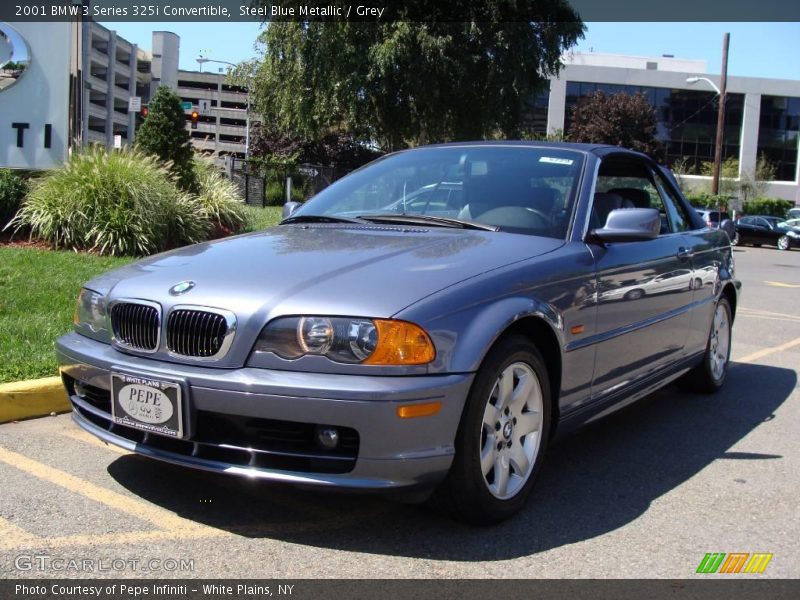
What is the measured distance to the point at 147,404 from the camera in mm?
3092

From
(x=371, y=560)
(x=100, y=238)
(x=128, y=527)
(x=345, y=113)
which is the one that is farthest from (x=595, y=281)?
(x=345, y=113)

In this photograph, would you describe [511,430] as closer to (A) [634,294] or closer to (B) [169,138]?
(A) [634,294]

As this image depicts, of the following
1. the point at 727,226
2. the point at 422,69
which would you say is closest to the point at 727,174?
the point at 422,69

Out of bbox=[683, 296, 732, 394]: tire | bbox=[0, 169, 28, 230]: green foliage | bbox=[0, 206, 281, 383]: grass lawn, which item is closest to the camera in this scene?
bbox=[0, 206, 281, 383]: grass lawn

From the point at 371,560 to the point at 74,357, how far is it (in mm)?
1526

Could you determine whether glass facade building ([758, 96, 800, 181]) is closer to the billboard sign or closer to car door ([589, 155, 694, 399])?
the billboard sign

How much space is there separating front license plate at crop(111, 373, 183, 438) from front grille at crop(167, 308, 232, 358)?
0.15 meters

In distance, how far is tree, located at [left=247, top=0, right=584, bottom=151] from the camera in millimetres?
22328

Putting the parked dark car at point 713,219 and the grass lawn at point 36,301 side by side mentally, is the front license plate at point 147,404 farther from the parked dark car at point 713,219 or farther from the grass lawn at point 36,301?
the parked dark car at point 713,219

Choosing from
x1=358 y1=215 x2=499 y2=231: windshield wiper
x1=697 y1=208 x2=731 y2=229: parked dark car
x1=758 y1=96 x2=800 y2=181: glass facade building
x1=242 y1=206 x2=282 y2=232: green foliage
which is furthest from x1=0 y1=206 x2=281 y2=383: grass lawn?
x1=758 y1=96 x2=800 y2=181: glass facade building

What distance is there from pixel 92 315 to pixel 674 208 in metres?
3.73

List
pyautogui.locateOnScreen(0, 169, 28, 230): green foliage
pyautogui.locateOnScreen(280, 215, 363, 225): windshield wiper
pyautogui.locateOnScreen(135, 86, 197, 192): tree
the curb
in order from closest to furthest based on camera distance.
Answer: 1. pyautogui.locateOnScreen(280, 215, 363, 225): windshield wiper
2. the curb
3. pyautogui.locateOnScreen(0, 169, 28, 230): green foliage
4. pyautogui.locateOnScreen(135, 86, 197, 192): tree

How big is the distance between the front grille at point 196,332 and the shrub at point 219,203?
9292 mm
